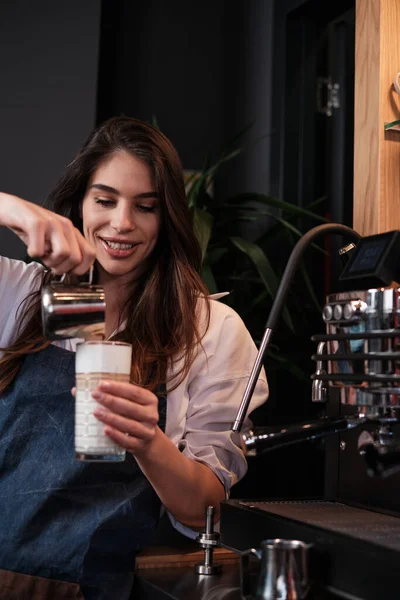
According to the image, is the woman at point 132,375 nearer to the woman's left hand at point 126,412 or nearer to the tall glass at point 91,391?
the woman's left hand at point 126,412

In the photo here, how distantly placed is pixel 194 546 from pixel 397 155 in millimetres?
819

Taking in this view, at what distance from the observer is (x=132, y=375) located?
1.73 metres

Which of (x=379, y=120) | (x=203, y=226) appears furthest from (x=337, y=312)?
(x=203, y=226)

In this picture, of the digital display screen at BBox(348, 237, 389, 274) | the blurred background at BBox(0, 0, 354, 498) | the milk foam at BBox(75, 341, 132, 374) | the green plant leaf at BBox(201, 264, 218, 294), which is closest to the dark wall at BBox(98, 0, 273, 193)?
the blurred background at BBox(0, 0, 354, 498)

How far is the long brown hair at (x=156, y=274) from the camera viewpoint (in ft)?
5.91

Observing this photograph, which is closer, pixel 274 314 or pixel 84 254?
pixel 274 314

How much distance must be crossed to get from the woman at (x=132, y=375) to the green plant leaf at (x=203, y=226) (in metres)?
0.66

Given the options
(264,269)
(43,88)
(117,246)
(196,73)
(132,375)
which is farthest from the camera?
(196,73)

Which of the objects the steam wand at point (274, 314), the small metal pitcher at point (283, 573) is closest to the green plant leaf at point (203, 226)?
the steam wand at point (274, 314)

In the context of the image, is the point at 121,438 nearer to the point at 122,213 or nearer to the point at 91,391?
the point at 91,391

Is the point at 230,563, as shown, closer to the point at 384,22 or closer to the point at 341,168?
the point at 384,22

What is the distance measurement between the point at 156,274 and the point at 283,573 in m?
1.01

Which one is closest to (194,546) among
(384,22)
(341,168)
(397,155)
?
(397,155)

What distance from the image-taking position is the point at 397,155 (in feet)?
5.32
